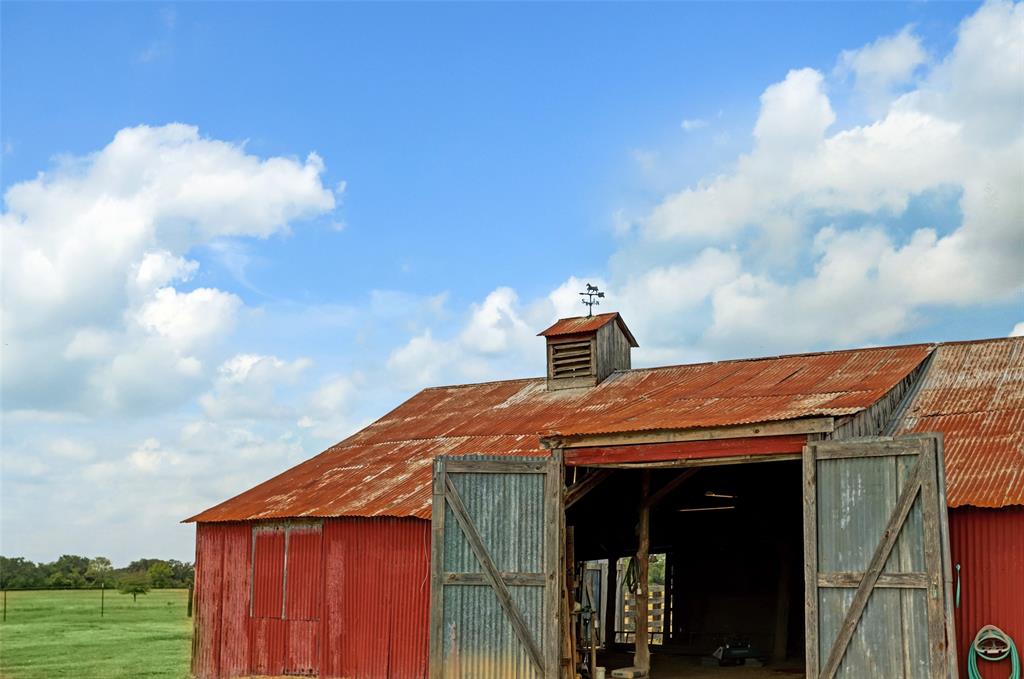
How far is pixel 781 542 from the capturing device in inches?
898

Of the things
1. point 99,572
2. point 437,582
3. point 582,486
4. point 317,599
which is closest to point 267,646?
point 317,599

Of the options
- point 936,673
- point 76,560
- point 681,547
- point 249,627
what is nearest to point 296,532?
point 249,627

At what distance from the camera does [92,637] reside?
122 feet

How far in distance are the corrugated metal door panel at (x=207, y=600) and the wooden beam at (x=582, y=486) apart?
32.4ft

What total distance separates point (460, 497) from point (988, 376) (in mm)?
10589

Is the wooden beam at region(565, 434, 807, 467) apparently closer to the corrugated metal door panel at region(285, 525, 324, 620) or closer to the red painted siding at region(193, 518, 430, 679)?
the red painted siding at region(193, 518, 430, 679)

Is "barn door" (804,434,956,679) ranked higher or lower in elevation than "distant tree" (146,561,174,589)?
higher

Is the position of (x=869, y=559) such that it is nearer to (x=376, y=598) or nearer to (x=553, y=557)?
(x=553, y=557)

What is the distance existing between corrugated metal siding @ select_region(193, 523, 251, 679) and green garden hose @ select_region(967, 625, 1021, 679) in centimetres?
1438

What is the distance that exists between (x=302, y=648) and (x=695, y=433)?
400 inches

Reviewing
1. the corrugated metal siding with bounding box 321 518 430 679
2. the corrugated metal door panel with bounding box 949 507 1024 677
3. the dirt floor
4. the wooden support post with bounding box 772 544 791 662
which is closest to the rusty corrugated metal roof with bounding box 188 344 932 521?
the corrugated metal siding with bounding box 321 518 430 679

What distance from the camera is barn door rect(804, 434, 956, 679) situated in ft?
45.5

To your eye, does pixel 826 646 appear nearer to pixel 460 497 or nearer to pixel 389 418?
pixel 460 497

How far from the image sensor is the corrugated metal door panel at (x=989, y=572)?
15180 millimetres
